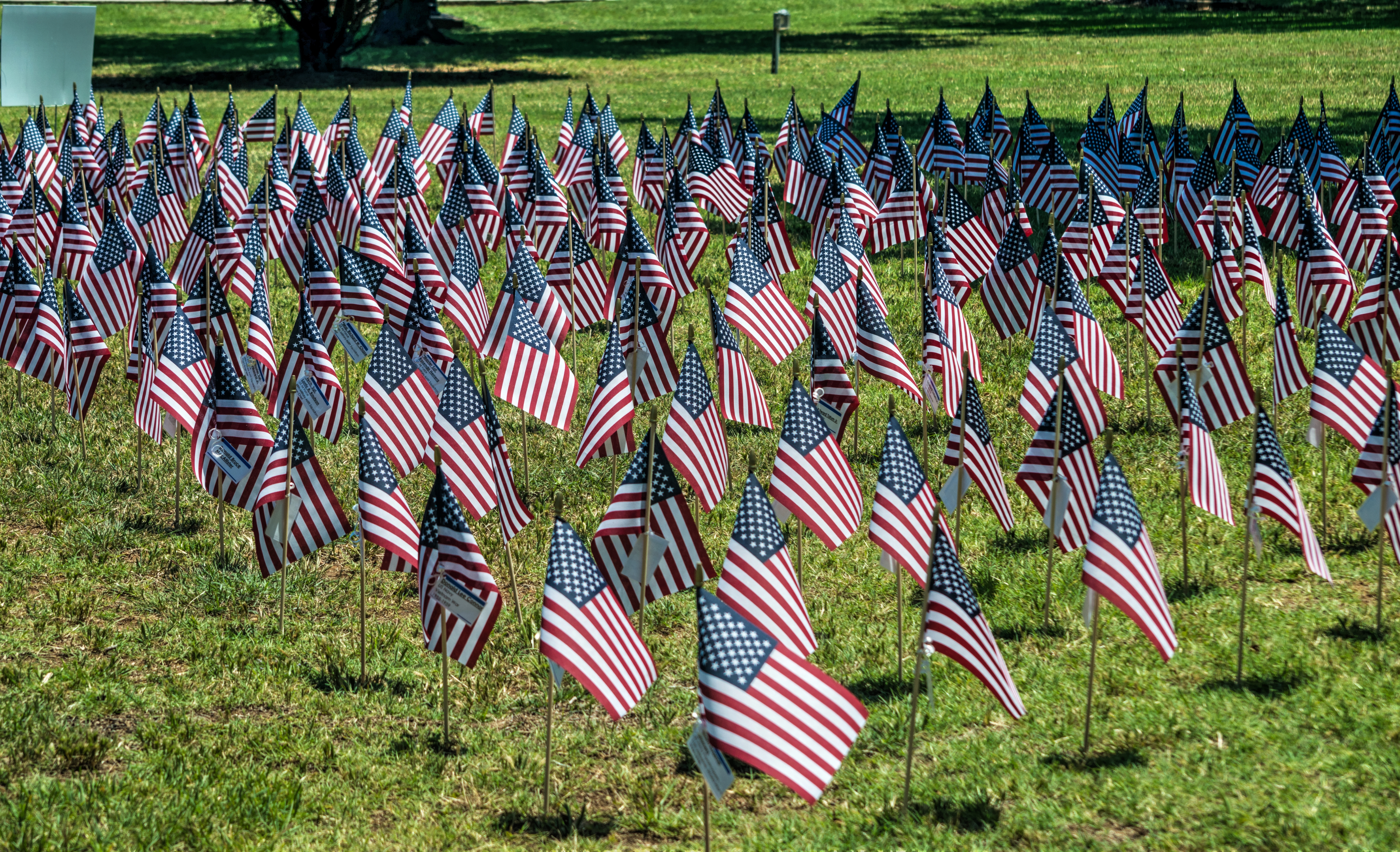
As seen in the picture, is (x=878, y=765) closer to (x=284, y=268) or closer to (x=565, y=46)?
(x=284, y=268)

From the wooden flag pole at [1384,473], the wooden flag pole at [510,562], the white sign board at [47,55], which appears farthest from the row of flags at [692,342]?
the white sign board at [47,55]

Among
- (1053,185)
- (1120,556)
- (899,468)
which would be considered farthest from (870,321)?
(1053,185)

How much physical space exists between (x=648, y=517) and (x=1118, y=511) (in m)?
1.89

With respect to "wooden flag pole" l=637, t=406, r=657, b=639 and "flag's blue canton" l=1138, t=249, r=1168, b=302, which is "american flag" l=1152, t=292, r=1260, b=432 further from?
"wooden flag pole" l=637, t=406, r=657, b=639

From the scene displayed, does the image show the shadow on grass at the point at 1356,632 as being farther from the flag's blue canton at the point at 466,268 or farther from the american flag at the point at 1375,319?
the flag's blue canton at the point at 466,268

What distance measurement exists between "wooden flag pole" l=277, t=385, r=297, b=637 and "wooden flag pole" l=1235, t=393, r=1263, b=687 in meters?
4.36

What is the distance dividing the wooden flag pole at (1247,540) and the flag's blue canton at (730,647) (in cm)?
259

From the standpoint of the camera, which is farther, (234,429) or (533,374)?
(533,374)

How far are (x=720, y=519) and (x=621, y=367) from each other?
1.37 meters

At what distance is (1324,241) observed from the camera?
36.1ft

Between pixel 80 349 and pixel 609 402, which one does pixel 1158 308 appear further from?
pixel 80 349

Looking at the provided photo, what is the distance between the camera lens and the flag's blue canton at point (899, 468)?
21.6 feet

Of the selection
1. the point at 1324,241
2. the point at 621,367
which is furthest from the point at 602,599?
the point at 1324,241

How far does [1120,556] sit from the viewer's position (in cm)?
614
